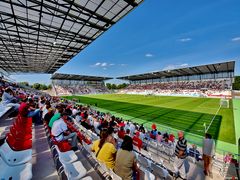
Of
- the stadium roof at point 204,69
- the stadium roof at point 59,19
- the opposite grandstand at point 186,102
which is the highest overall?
the stadium roof at point 59,19

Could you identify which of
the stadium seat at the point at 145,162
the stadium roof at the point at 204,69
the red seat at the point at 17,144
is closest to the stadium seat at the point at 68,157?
the red seat at the point at 17,144

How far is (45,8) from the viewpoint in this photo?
29.5 feet

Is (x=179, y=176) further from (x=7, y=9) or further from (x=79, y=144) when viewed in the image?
(x=7, y=9)

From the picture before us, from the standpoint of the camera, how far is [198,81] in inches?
2114

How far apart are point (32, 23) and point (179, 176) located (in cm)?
1300

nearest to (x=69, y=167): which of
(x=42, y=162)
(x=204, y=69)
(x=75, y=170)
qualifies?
(x=75, y=170)

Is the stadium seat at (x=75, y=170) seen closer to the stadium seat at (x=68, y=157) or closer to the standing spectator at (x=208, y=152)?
the stadium seat at (x=68, y=157)

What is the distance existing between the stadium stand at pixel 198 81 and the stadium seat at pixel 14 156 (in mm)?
43161

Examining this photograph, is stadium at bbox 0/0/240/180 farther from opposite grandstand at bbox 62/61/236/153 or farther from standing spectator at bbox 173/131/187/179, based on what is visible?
opposite grandstand at bbox 62/61/236/153

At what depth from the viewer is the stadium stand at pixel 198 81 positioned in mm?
41131

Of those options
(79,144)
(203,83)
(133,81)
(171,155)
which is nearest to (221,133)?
(171,155)

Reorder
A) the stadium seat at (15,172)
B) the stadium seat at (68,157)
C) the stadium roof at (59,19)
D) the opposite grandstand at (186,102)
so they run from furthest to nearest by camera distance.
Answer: the opposite grandstand at (186,102) < the stadium roof at (59,19) < the stadium seat at (68,157) < the stadium seat at (15,172)

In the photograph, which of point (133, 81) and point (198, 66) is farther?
point (133, 81)

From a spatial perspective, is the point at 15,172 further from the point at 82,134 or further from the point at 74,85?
the point at 74,85
